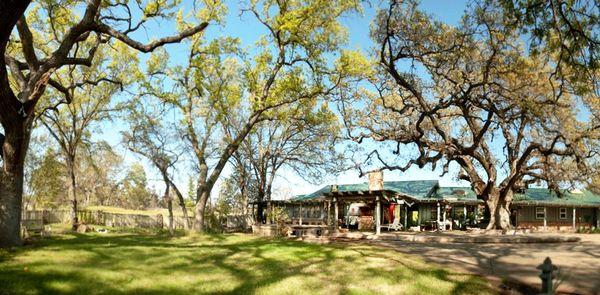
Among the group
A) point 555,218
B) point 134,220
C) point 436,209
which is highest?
point 436,209

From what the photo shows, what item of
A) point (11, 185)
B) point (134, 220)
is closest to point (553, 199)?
point (134, 220)

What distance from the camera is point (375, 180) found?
2848 cm

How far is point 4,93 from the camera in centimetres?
1287

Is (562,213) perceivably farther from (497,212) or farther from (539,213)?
(497,212)

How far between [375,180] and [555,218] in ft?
74.0

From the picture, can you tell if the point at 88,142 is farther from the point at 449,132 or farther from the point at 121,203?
the point at 121,203

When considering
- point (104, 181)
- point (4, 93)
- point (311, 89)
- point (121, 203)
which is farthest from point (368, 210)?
point (121, 203)

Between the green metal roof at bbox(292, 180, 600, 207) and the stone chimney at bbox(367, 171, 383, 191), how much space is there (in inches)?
282

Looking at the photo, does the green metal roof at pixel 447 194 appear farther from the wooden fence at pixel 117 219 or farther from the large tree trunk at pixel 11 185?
the large tree trunk at pixel 11 185

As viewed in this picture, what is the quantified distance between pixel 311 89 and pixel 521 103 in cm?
1014

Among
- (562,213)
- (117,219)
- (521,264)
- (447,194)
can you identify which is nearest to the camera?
(521,264)

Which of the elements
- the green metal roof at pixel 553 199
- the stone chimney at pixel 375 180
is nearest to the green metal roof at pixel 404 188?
the green metal roof at pixel 553 199

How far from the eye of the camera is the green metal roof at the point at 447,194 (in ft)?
→ 121

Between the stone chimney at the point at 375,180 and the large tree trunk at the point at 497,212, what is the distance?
25.9 ft
